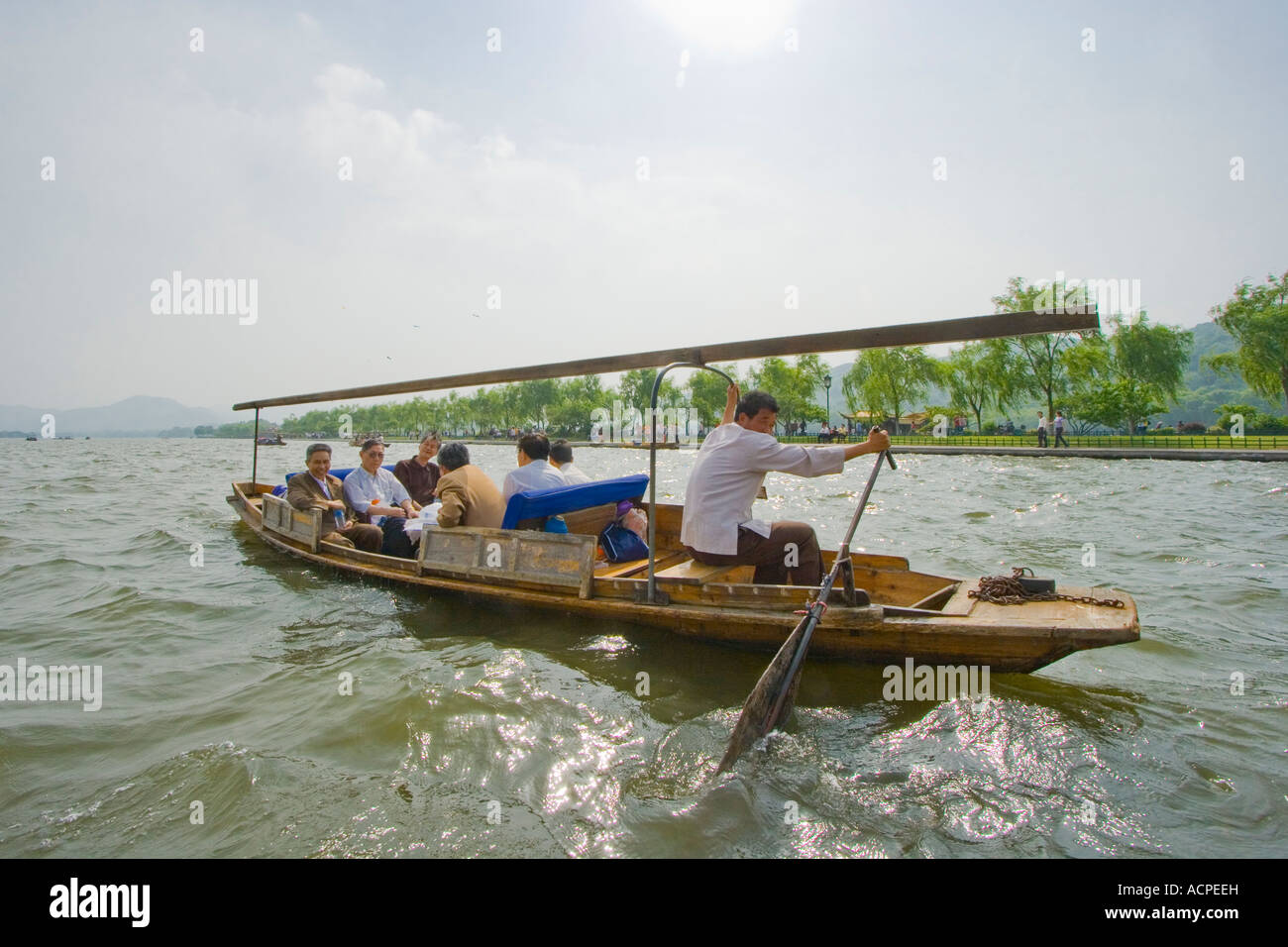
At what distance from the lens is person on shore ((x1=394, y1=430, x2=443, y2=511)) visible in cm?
956

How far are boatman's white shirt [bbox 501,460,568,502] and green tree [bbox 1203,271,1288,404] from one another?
140 feet

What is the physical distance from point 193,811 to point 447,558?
314cm

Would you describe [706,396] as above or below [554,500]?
above

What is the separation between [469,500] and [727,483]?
2.74 metres

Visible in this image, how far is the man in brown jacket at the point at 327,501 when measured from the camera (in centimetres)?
793

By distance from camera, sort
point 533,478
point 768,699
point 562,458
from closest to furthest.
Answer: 1. point 768,699
2. point 533,478
3. point 562,458

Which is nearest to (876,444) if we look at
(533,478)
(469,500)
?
(533,478)

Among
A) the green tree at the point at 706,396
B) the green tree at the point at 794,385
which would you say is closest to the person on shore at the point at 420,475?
the green tree at the point at 794,385

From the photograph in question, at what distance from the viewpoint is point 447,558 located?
6371mm

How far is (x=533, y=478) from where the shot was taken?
20.9 feet

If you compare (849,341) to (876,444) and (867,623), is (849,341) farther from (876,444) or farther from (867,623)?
A: (867,623)

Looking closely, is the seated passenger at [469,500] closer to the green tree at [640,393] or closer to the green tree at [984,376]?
the green tree at [984,376]
